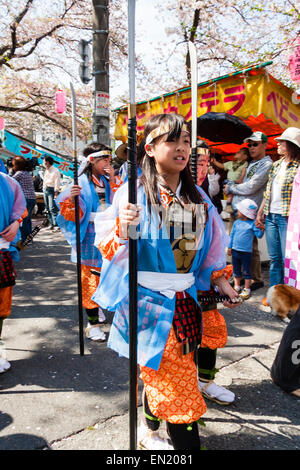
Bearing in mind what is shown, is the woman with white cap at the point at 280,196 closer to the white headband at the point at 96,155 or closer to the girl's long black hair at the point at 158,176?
the white headband at the point at 96,155

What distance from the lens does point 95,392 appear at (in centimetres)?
262

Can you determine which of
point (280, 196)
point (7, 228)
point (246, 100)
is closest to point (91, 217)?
point (7, 228)

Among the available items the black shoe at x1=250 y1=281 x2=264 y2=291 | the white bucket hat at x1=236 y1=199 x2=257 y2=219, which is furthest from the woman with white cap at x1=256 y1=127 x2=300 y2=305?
the black shoe at x1=250 y1=281 x2=264 y2=291

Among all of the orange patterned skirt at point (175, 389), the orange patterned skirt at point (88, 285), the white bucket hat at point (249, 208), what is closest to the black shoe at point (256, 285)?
the white bucket hat at point (249, 208)

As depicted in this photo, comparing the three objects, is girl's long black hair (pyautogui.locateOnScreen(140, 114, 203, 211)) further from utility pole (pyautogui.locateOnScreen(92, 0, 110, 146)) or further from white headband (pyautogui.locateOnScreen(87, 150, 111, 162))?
utility pole (pyautogui.locateOnScreen(92, 0, 110, 146))

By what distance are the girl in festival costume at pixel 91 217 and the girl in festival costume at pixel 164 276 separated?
177cm

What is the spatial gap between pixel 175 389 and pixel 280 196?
119 inches

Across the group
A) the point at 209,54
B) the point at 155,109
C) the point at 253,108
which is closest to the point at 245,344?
the point at 253,108

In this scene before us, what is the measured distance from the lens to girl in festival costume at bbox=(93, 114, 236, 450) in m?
1.66

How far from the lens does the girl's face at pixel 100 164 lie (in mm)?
3645

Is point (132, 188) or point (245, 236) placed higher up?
point (132, 188)

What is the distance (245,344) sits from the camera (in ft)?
11.3

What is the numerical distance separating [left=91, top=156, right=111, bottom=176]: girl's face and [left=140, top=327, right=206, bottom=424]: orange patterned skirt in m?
2.35

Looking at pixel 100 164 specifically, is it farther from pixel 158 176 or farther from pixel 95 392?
pixel 95 392
